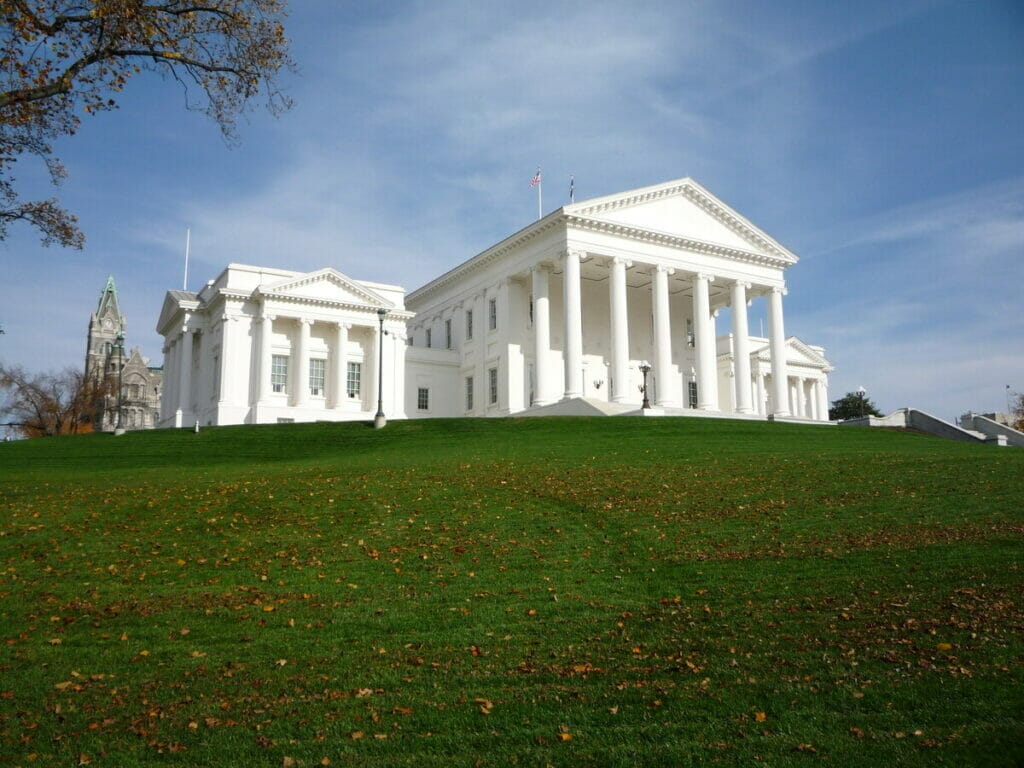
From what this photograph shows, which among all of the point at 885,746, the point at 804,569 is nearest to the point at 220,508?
the point at 804,569

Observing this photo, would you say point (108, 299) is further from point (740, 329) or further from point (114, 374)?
point (740, 329)

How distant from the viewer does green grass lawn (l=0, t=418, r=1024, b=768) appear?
26.5 feet

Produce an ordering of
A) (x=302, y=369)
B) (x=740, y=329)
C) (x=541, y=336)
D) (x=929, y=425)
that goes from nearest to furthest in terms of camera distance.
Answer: (x=929, y=425)
(x=541, y=336)
(x=302, y=369)
(x=740, y=329)

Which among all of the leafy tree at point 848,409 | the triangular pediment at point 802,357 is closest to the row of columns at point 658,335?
the triangular pediment at point 802,357

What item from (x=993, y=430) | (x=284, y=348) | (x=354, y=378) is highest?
(x=284, y=348)

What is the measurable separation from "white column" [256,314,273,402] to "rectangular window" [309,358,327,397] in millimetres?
3317

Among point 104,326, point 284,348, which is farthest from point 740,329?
point 104,326

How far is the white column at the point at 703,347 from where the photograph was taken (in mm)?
53156

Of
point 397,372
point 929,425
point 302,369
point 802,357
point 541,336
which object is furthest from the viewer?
point 802,357

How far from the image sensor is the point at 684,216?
181 feet

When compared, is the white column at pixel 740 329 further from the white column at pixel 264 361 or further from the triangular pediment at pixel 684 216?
the white column at pixel 264 361

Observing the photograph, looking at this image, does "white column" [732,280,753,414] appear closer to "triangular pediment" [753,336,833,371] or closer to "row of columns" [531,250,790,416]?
"row of columns" [531,250,790,416]

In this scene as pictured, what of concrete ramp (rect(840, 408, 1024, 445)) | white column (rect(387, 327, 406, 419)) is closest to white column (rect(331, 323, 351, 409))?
white column (rect(387, 327, 406, 419))

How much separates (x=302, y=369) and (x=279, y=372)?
1.92m
